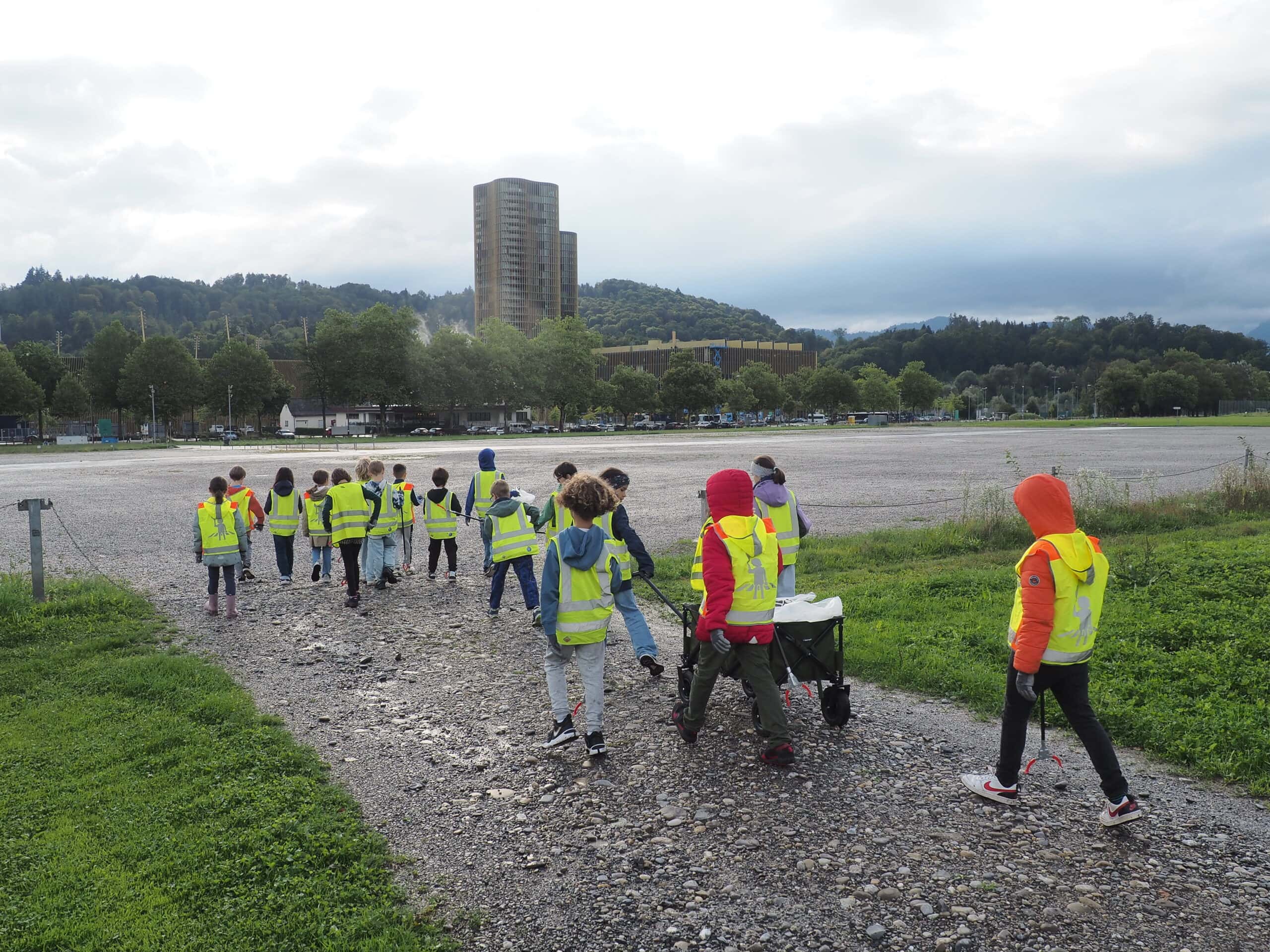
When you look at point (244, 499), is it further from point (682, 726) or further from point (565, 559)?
point (682, 726)

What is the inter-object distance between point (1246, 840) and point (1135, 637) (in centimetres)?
375

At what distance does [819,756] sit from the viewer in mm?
5500

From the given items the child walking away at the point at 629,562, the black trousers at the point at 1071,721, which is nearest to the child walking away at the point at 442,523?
A: the child walking away at the point at 629,562

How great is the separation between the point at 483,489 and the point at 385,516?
136 cm

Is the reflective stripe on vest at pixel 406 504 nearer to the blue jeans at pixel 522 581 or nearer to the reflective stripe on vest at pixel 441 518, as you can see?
the reflective stripe on vest at pixel 441 518

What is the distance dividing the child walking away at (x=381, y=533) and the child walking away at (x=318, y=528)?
828 mm

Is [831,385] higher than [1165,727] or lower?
higher

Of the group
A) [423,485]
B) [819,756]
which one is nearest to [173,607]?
[819,756]

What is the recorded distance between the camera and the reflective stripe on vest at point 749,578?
5355 millimetres

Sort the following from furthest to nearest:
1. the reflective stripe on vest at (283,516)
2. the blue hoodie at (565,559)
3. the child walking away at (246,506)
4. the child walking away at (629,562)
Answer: the reflective stripe on vest at (283,516), the child walking away at (246,506), the child walking away at (629,562), the blue hoodie at (565,559)

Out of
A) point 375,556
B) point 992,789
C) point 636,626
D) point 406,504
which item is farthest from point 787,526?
point 406,504

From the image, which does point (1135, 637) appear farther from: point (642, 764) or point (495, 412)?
point (495, 412)

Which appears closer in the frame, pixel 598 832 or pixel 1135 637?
pixel 598 832

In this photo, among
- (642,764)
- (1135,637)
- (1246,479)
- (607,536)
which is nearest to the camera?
(642,764)
